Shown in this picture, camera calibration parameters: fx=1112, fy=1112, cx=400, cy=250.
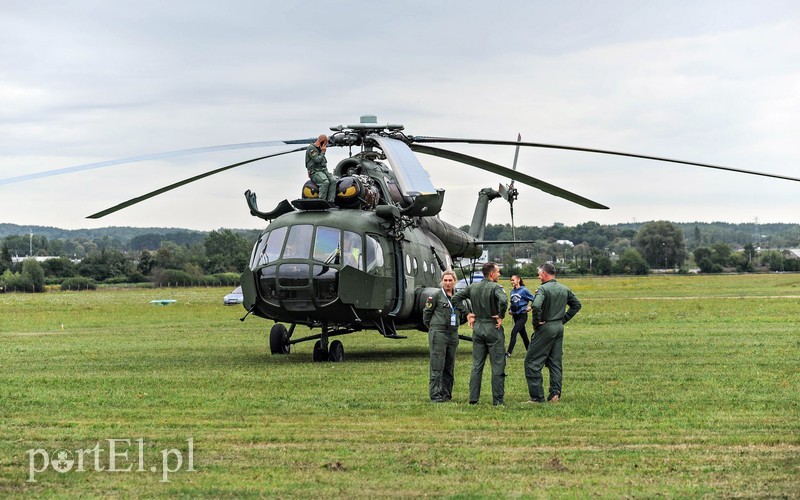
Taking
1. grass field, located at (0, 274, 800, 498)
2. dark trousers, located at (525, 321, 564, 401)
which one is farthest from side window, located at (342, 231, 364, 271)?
dark trousers, located at (525, 321, 564, 401)

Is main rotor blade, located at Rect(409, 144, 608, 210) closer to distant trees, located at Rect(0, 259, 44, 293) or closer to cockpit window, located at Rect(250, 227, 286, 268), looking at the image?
cockpit window, located at Rect(250, 227, 286, 268)

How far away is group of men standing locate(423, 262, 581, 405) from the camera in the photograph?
45.2 ft

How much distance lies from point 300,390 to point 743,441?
21.3ft

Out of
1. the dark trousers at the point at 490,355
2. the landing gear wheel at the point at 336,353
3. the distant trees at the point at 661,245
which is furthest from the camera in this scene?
the distant trees at the point at 661,245

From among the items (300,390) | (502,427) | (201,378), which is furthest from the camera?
(201,378)

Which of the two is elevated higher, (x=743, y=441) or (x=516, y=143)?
(x=516, y=143)

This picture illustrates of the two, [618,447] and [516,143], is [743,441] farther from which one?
[516,143]

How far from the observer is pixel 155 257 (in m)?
105

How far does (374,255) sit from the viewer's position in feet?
65.4

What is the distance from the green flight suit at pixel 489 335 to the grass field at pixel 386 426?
0.99 ft

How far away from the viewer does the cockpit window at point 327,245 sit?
19172 millimetres

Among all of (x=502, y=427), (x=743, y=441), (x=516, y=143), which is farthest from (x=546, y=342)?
(x=516, y=143)

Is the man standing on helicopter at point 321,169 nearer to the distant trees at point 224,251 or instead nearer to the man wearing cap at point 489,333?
the man wearing cap at point 489,333

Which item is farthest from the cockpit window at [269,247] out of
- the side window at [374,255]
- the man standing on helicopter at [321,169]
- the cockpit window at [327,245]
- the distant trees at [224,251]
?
the distant trees at [224,251]
